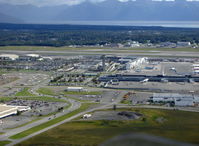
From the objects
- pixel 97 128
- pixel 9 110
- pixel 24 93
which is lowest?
A: pixel 97 128

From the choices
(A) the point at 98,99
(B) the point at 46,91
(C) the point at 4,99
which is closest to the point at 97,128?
(A) the point at 98,99

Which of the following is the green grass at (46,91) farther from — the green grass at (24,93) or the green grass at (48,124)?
the green grass at (48,124)

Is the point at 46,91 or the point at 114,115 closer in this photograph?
the point at 114,115

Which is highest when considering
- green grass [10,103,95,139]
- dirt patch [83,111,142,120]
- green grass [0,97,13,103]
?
green grass [0,97,13,103]

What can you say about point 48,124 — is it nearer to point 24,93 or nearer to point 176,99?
point 176,99

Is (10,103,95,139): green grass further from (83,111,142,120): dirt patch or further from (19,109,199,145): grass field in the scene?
(83,111,142,120): dirt patch

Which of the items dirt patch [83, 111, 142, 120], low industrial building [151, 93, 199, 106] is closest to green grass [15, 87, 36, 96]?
dirt patch [83, 111, 142, 120]

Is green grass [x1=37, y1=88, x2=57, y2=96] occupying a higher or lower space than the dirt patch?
higher

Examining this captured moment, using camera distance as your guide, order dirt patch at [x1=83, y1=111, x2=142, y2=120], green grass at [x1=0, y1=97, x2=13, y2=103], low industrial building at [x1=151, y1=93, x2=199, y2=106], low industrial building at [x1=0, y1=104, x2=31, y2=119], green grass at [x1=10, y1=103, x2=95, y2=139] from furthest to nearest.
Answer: green grass at [x1=0, y1=97, x2=13, y2=103] → low industrial building at [x1=151, y1=93, x2=199, y2=106] → low industrial building at [x1=0, y1=104, x2=31, y2=119] → dirt patch at [x1=83, y1=111, x2=142, y2=120] → green grass at [x1=10, y1=103, x2=95, y2=139]

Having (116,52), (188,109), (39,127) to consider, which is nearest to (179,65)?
(116,52)

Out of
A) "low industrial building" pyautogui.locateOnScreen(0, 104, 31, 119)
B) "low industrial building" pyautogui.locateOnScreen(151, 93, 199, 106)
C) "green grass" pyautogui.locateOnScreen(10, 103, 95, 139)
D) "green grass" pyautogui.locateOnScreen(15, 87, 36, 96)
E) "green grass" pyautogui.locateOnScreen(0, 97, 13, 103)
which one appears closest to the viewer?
"green grass" pyautogui.locateOnScreen(10, 103, 95, 139)

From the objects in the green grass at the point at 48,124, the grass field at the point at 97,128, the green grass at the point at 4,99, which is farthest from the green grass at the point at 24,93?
the grass field at the point at 97,128

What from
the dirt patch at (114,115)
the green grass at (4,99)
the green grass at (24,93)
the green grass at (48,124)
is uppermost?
the green grass at (24,93)
